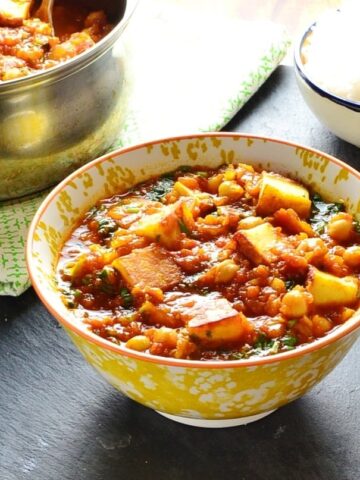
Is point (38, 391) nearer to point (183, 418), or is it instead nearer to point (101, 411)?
point (101, 411)

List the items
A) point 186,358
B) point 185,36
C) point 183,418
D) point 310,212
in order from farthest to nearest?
1. point 185,36
2. point 310,212
3. point 183,418
4. point 186,358

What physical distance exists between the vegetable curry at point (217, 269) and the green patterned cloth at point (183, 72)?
0.62 meters

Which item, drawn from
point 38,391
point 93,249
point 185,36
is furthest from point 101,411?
point 185,36

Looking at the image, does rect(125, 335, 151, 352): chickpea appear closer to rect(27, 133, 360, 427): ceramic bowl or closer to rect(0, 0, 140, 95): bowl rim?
rect(27, 133, 360, 427): ceramic bowl

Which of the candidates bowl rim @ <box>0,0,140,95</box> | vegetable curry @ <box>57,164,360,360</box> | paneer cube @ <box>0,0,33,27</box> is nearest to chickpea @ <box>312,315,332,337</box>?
vegetable curry @ <box>57,164,360,360</box>

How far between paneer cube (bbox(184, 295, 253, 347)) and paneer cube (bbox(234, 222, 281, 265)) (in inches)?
5.8

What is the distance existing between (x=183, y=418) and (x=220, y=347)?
0.26m

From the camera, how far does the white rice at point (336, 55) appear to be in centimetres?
238

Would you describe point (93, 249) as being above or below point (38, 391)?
above

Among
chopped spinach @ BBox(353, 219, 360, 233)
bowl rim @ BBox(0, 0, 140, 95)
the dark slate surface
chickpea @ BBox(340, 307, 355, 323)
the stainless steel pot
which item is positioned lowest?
the dark slate surface

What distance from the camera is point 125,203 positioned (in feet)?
5.89

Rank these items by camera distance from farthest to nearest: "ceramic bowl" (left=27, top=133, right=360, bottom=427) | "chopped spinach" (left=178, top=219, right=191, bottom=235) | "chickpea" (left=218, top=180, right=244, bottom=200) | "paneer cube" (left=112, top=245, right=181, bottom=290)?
"chickpea" (left=218, top=180, right=244, bottom=200)
"chopped spinach" (left=178, top=219, right=191, bottom=235)
"paneer cube" (left=112, top=245, right=181, bottom=290)
"ceramic bowl" (left=27, top=133, right=360, bottom=427)

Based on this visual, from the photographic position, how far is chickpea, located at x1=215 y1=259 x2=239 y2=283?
1527 mm

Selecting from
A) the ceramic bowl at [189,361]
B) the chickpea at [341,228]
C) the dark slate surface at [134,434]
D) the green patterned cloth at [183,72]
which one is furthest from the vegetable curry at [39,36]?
the chickpea at [341,228]
